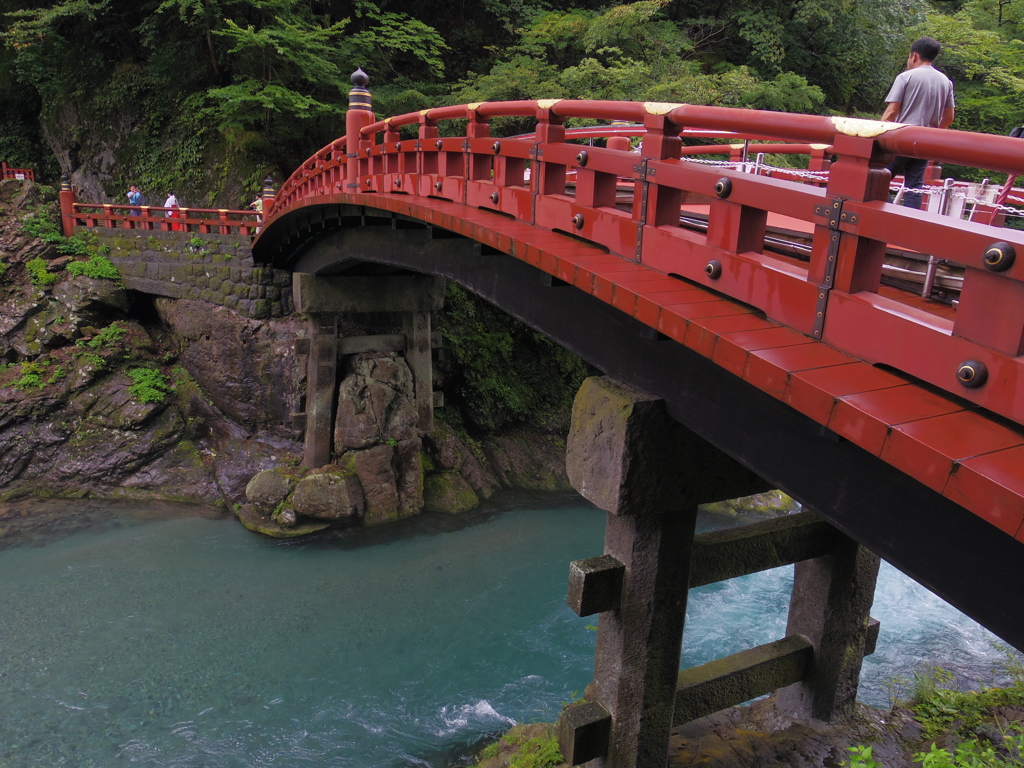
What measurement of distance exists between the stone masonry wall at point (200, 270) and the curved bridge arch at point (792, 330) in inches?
322

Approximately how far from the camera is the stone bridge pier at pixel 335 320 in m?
11.4

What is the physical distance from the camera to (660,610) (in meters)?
4.48

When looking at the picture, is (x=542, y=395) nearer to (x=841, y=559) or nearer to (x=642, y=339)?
(x=841, y=559)

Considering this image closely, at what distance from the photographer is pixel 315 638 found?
344 inches

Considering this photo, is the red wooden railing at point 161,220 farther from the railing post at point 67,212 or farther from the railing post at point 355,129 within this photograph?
the railing post at point 355,129

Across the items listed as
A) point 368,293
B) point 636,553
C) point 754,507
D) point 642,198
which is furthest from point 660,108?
point 754,507

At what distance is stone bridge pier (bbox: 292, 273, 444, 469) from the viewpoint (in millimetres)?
11383

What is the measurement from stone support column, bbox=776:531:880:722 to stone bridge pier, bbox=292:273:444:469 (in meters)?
7.65

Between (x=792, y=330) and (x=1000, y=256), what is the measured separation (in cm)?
91

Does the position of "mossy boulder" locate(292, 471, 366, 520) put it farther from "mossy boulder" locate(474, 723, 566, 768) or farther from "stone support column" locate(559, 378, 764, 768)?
"stone support column" locate(559, 378, 764, 768)

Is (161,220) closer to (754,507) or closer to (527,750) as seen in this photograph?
(527,750)

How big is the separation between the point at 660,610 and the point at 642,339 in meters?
1.82

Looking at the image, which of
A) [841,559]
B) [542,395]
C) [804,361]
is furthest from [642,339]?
[542,395]

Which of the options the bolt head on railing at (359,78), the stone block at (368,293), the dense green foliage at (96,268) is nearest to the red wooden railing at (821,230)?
the bolt head on railing at (359,78)
